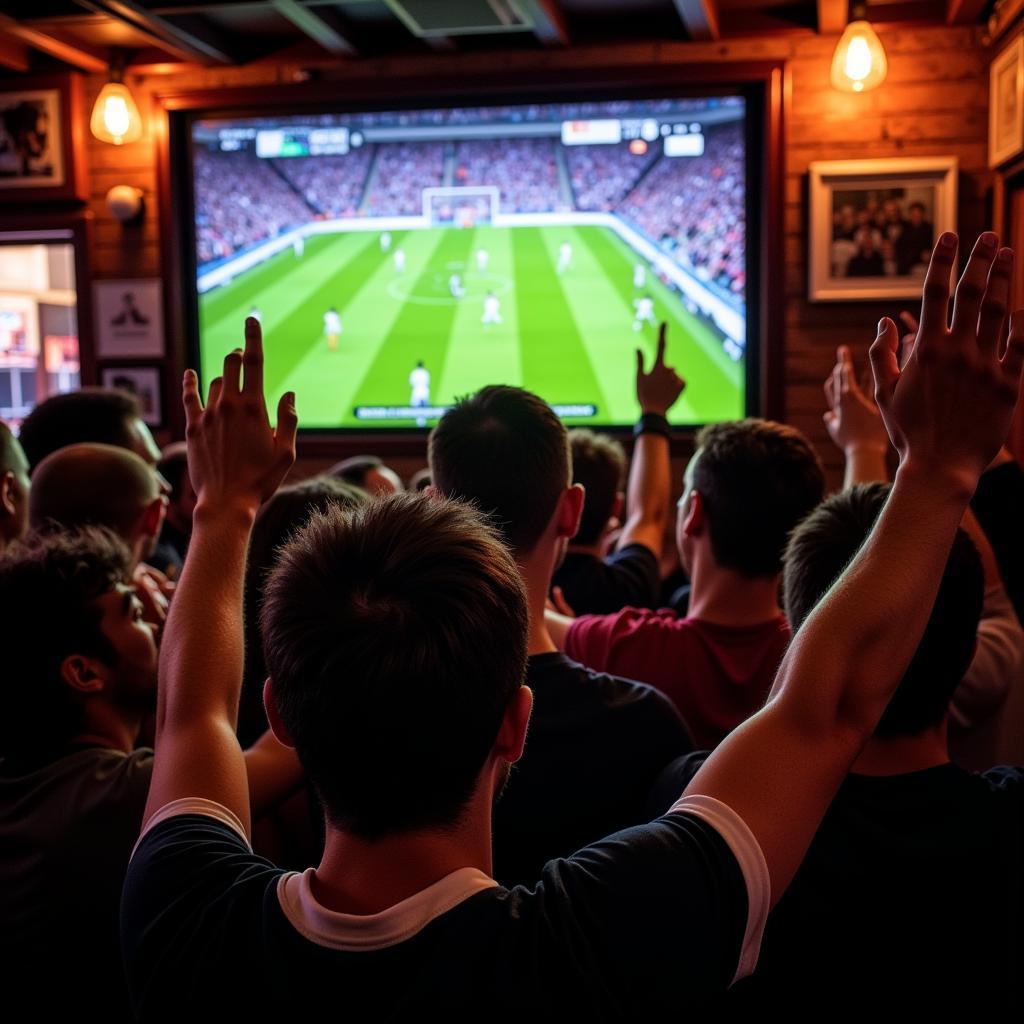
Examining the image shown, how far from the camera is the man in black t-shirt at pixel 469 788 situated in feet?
2.45

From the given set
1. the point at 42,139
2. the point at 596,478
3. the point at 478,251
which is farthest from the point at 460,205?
the point at 596,478

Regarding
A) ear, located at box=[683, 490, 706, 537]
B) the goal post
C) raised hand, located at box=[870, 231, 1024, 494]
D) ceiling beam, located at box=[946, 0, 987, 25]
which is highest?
ceiling beam, located at box=[946, 0, 987, 25]

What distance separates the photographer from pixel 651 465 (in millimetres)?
2547

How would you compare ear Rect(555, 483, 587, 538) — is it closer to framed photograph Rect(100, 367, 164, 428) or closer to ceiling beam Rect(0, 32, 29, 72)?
framed photograph Rect(100, 367, 164, 428)

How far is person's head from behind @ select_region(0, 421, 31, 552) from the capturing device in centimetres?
244

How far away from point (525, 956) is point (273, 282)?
16.9 ft

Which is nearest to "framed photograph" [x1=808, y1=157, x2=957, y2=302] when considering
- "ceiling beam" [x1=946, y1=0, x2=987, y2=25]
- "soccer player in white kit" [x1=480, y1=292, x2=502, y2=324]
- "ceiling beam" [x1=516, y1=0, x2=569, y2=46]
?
"ceiling beam" [x1=946, y1=0, x2=987, y2=25]

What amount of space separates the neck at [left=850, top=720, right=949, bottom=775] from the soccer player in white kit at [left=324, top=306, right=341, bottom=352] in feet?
15.2

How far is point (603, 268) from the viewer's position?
5.27m

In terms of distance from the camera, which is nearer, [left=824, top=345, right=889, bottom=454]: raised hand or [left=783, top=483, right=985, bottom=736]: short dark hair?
[left=783, top=483, right=985, bottom=736]: short dark hair

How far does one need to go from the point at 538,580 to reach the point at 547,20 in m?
3.75

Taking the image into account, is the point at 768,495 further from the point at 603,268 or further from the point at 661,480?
the point at 603,268

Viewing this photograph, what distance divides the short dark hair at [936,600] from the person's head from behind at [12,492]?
1756 mm

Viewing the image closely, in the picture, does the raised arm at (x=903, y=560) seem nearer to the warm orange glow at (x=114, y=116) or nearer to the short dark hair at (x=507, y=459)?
the short dark hair at (x=507, y=459)
